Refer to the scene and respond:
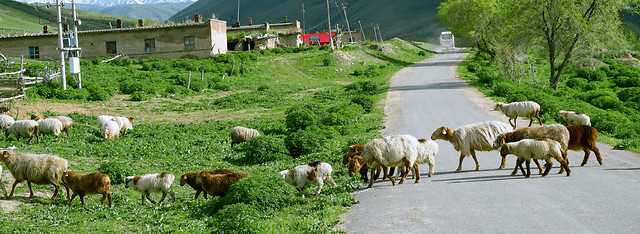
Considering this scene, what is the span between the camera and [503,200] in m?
11.6

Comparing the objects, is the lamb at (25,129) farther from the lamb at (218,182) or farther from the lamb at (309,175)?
the lamb at (309,175)

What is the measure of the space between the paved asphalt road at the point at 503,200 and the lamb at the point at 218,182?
2927 mm

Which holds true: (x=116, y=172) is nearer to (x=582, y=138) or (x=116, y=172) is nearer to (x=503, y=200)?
(x=503, y=200)

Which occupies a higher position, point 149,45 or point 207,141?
point 149,45

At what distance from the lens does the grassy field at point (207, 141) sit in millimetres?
11773

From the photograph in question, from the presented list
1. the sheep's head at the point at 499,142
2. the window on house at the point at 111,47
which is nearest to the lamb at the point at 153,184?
the sheep's head at the point at 499,142

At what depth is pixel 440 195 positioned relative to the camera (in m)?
12.4

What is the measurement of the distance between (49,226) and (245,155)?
9603 millimetres

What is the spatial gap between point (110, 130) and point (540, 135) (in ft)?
57.0

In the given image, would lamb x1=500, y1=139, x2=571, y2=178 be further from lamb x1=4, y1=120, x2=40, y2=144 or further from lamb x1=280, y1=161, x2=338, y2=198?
lamb x1=4, y1=120, x2=40, y2=144

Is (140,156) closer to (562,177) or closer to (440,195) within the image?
(440,195)

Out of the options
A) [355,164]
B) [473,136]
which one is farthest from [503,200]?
[473,136]

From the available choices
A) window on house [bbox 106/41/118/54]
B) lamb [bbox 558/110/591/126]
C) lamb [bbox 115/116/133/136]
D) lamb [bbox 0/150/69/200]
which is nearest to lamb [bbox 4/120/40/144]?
lamb [bbox 115/116/133/136]

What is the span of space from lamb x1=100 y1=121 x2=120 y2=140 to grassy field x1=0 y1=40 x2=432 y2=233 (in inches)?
25.1
